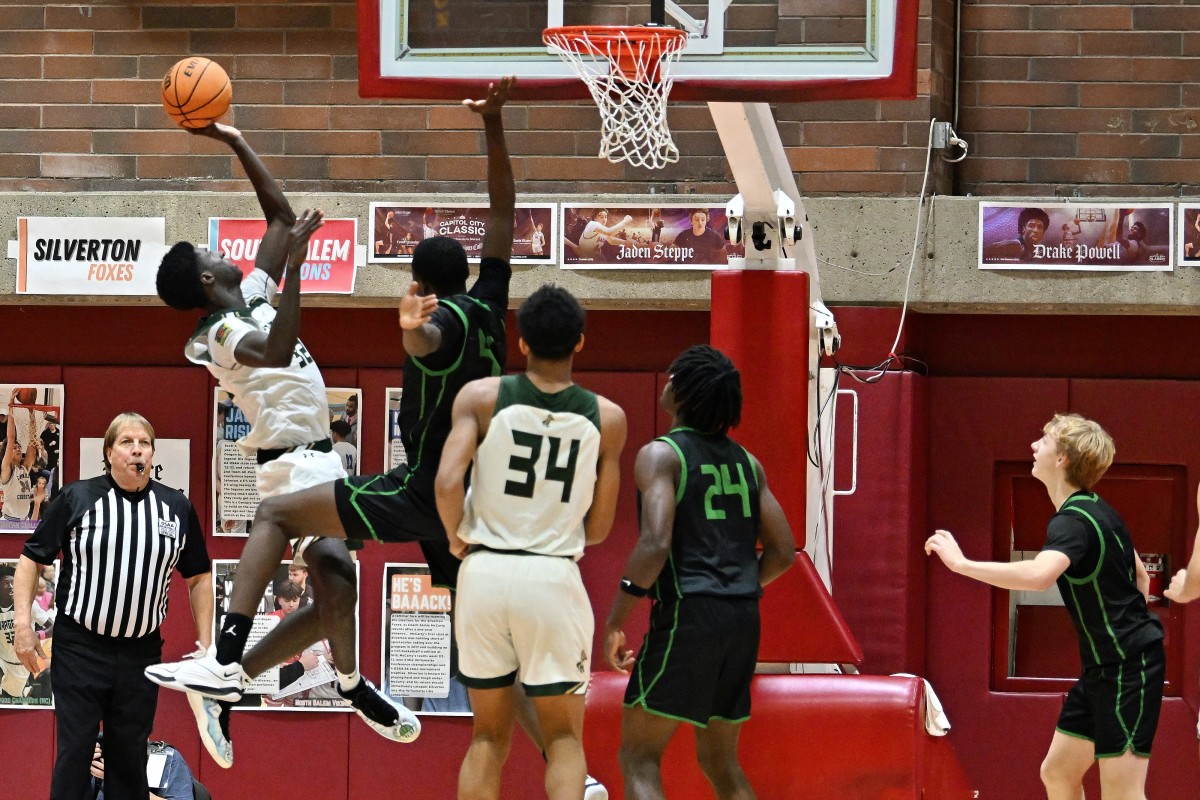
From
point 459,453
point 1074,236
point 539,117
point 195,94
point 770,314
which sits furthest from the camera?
point 539,117

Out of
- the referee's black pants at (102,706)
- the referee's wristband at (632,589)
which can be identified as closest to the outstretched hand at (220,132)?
the referee's wristband at (632,589)

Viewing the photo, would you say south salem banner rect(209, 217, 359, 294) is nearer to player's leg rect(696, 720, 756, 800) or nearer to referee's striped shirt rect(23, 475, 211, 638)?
referee's striped shirt rect(23, 475, 211, 638)

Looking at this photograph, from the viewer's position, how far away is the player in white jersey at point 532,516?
540cm

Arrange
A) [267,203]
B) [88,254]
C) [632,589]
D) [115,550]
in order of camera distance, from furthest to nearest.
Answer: [88,254], [115,550], [267,203], [632,589]

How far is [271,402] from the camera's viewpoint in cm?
618

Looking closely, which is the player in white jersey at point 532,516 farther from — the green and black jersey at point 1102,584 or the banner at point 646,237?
the banner at point 646,237

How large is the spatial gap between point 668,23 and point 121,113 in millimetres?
3534

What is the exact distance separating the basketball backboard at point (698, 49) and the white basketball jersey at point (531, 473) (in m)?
1.56

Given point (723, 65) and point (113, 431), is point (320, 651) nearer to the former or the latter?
point (113, 431)

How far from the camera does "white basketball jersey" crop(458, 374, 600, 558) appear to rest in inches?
214

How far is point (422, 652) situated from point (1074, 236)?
4057 mm

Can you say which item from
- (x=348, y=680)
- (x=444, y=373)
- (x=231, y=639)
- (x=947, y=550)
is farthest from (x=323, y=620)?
(x=947, y=550)

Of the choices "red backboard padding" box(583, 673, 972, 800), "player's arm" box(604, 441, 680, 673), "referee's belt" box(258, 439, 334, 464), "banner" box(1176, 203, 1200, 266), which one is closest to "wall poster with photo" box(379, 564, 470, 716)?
"red backboard padding" box(583, 673, 972, 800)

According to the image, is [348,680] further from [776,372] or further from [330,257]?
[330,257]
